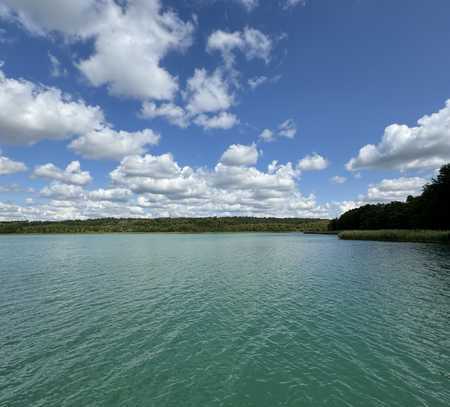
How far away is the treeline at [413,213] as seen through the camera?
2680 inches

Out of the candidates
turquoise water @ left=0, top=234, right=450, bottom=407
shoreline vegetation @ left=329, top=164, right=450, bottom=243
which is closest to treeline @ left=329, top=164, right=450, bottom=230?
shoreline vegetation @ left=329, top=164, right=450, bottom=243

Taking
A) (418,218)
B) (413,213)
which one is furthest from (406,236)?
(413,213)

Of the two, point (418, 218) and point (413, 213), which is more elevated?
point (413, 213)

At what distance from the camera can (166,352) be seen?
39.9ft

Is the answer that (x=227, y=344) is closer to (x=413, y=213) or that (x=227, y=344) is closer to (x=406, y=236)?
(x=406, y=236)

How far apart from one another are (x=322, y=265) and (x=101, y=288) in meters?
27.5

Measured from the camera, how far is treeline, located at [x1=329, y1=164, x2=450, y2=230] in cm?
6806

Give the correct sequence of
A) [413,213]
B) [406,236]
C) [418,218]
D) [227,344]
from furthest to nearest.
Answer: [413,213] → [418,218] → [406,236] → [227,344]

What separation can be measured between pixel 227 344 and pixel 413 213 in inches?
4185

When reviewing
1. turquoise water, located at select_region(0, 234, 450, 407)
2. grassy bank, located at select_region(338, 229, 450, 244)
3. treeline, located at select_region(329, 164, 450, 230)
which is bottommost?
turquoise water, located at select_region(0, 234, 450, 407)

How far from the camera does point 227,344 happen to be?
509 inches

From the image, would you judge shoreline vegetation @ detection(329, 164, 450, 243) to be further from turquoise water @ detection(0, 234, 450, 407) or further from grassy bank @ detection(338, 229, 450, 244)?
turquoise water @ detection(0, 234, 450, 407)

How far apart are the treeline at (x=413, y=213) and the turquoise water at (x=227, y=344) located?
182 feet

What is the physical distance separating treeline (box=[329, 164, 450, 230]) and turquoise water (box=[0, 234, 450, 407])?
5554 cm
